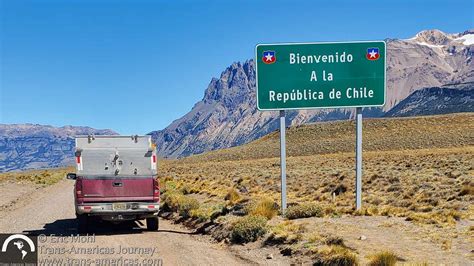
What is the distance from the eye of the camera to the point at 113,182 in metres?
13.4

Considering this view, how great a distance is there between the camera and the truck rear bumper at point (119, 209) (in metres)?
13.1

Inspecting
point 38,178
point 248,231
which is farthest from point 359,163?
point 38,178

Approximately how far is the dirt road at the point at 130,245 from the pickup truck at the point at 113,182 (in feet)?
2.29

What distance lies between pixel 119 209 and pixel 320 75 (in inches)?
318

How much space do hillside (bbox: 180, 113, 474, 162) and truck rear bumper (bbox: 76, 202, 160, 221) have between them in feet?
292

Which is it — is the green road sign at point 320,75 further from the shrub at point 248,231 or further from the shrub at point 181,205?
the shrub at point 248,231

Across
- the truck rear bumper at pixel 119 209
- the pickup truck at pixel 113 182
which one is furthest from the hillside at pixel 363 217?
the pickup truck at pixel 113 182

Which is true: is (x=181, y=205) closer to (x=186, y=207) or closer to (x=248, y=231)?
(x=186, y=207)

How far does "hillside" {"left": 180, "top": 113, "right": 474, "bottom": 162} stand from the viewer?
318ft

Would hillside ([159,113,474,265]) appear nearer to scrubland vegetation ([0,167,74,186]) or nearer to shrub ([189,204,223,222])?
shrub ([189,204,223,222])

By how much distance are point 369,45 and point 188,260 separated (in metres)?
10.00

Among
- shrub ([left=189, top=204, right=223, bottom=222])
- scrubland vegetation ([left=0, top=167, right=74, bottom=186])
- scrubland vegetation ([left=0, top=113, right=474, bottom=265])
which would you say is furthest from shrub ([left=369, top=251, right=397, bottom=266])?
scrubland vegetation ([left=0, top=167, right=74, bottom=186])

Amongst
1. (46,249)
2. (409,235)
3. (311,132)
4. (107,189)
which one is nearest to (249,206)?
(107,189)

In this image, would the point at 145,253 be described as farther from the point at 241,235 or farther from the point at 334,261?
the point at 334,261
